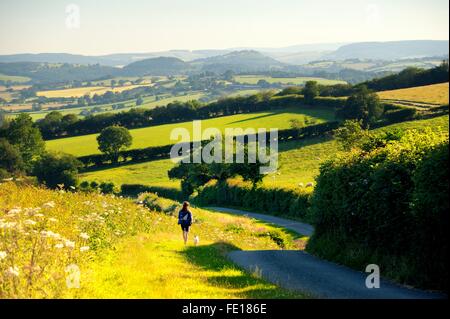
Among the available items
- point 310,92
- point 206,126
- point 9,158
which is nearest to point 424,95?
point 310,92

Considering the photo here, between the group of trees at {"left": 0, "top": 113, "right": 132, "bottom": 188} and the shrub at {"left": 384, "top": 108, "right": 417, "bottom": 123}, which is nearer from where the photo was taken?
the shrub at {"left": 384, "top": 108, "right": 417, "bottom": 123}

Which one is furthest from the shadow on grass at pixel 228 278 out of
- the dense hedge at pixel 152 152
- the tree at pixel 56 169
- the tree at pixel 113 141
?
the tree at pixel 113 141

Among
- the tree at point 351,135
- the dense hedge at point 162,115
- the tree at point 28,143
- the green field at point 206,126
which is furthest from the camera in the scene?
the dense hedge at point 162,115

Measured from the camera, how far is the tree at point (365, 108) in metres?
107

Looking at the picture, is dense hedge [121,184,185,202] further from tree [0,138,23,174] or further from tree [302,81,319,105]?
tree [302,81,319,105]

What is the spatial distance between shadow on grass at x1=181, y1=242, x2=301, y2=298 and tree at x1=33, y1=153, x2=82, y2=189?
8573 cm

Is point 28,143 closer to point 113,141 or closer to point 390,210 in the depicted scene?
point 113,141

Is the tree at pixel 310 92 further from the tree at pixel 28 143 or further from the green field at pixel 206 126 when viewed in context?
the tree at pixel 28 143

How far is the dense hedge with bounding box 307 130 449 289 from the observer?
15.0 meters

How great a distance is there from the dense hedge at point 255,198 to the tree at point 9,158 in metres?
50.8

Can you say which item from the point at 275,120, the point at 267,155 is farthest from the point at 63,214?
the point at 275,120

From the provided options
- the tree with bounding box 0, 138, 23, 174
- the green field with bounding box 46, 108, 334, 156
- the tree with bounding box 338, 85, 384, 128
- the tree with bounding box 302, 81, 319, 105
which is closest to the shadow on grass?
the tree with bounding box 338, 85, 384, 128

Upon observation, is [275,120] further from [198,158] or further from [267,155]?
[267,155]

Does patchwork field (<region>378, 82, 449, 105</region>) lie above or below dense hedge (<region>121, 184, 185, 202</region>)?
above
